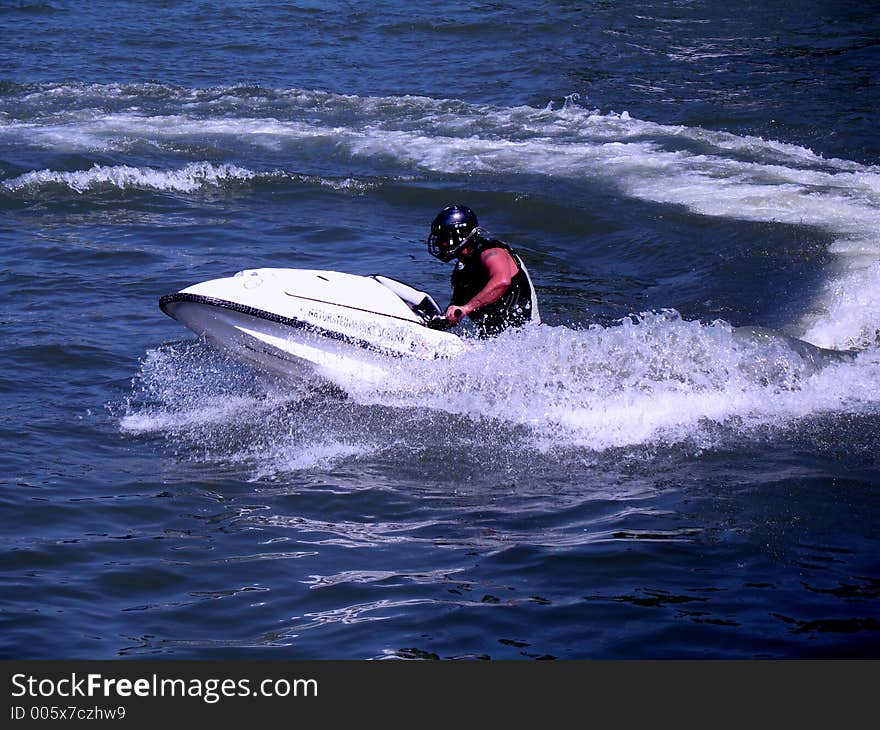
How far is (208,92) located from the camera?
63.2 ft

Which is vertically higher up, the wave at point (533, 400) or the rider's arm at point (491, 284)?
the rider's arm at point (491, 284)

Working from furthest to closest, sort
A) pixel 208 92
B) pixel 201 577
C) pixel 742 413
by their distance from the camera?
pixel 208 92 → pixel 742 413 → pixel 201 577

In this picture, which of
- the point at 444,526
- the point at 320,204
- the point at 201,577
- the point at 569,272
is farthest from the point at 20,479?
the point at 320,204

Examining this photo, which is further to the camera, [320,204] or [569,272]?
[320,204]

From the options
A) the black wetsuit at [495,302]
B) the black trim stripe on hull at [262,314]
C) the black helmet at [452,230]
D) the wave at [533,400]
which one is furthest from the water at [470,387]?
the black helmet at [452,230]

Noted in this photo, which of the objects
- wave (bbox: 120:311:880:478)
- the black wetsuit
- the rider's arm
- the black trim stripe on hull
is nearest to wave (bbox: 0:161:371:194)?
Answer: wave (bbox: 120:311:880:478)

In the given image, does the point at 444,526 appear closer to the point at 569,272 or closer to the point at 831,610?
the point at 831,610

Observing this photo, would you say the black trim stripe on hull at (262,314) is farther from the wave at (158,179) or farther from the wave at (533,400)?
the wave at (158,179)

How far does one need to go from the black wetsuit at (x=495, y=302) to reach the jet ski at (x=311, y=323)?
12.1 inches

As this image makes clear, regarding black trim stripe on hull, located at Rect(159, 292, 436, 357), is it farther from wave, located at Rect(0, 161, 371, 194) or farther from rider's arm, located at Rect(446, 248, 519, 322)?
wave, located at Rect(0, 161, 371, 194)

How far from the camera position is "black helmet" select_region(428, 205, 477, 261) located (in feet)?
26.8

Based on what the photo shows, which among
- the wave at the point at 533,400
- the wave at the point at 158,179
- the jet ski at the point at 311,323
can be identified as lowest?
the wave at the point at 533,400

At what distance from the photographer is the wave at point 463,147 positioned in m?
12.9

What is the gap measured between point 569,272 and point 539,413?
13.7ft
